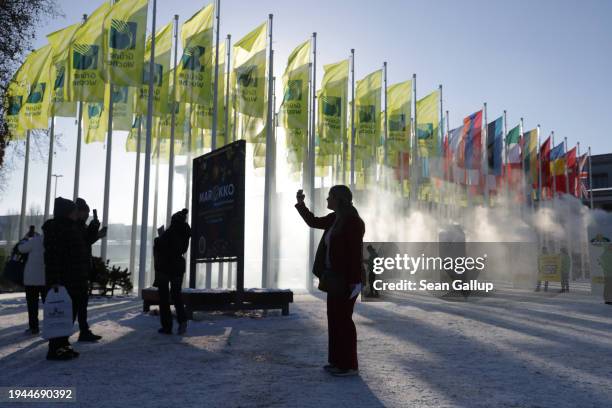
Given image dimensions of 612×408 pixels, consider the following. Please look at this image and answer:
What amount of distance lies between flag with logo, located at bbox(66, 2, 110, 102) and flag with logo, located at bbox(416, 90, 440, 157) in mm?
18229

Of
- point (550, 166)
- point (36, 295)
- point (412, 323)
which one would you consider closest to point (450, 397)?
point (412, 323)

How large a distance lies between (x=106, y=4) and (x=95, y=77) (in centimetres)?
298

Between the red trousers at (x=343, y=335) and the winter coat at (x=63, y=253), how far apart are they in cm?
317

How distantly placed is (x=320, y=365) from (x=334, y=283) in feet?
3.89

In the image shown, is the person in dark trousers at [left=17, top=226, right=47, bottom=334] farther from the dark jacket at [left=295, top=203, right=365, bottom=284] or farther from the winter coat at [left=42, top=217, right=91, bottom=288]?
the dark jacket at [left=295, top=203, right=365, bottom=284]

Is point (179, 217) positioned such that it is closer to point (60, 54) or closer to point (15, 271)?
point (15, 271)

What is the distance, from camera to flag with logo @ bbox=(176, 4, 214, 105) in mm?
19375

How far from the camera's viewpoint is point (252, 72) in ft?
68.9

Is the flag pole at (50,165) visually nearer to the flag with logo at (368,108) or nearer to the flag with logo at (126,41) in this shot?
the flag with logo at (126,41)

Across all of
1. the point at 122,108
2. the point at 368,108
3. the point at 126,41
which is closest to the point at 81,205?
the point at 126,41

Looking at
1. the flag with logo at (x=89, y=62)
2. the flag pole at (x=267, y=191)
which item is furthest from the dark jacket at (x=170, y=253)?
the flag with logo at (x=89, y=62)

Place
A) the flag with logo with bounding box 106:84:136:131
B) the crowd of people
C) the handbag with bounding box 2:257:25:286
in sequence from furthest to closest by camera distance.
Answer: the flag with logo with bounding box 106:84:136:131
the handbag with bounding box 2:257:25:286
the crowd of people

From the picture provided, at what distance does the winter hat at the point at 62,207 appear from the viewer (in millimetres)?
6219

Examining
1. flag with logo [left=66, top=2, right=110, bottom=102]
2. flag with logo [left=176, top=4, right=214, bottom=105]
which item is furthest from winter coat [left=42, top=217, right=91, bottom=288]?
flag with logo [left=176, top=4, right=214, bottom=105]
